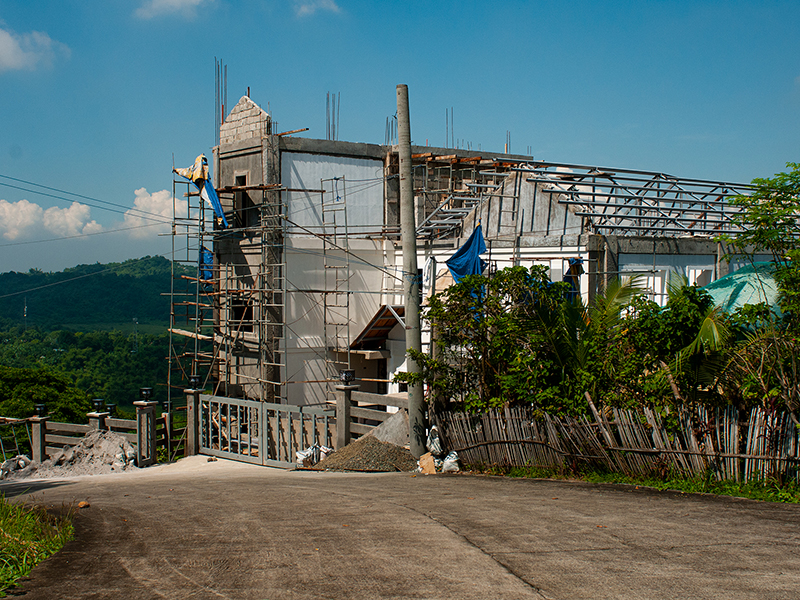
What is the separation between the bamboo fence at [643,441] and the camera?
29.3 ft

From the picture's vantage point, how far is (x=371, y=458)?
13.0 meters

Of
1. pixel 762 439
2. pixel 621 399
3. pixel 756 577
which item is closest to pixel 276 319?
pixel 621 399

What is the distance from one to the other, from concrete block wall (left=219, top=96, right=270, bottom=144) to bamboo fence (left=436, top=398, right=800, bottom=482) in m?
14.4

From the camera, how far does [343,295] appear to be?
920 inches

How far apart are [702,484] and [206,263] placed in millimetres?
18519

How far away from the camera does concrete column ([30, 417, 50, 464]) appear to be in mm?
16938

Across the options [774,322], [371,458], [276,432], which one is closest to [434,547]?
[774,322]

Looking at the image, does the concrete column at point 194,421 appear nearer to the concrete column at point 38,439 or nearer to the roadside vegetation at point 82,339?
the concrete column at point 38,439

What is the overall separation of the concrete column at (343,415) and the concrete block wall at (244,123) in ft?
37.9

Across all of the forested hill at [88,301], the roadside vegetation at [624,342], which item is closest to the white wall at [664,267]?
the roadside vegetation at [624,342]

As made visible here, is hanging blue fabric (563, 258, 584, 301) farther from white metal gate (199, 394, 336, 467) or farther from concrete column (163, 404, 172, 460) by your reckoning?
concrete column (163, 404, 172, 460)

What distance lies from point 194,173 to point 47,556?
54.6 ft

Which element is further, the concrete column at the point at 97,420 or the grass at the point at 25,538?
the concrete column at the point at 97,420

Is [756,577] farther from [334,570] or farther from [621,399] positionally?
[621,399]
